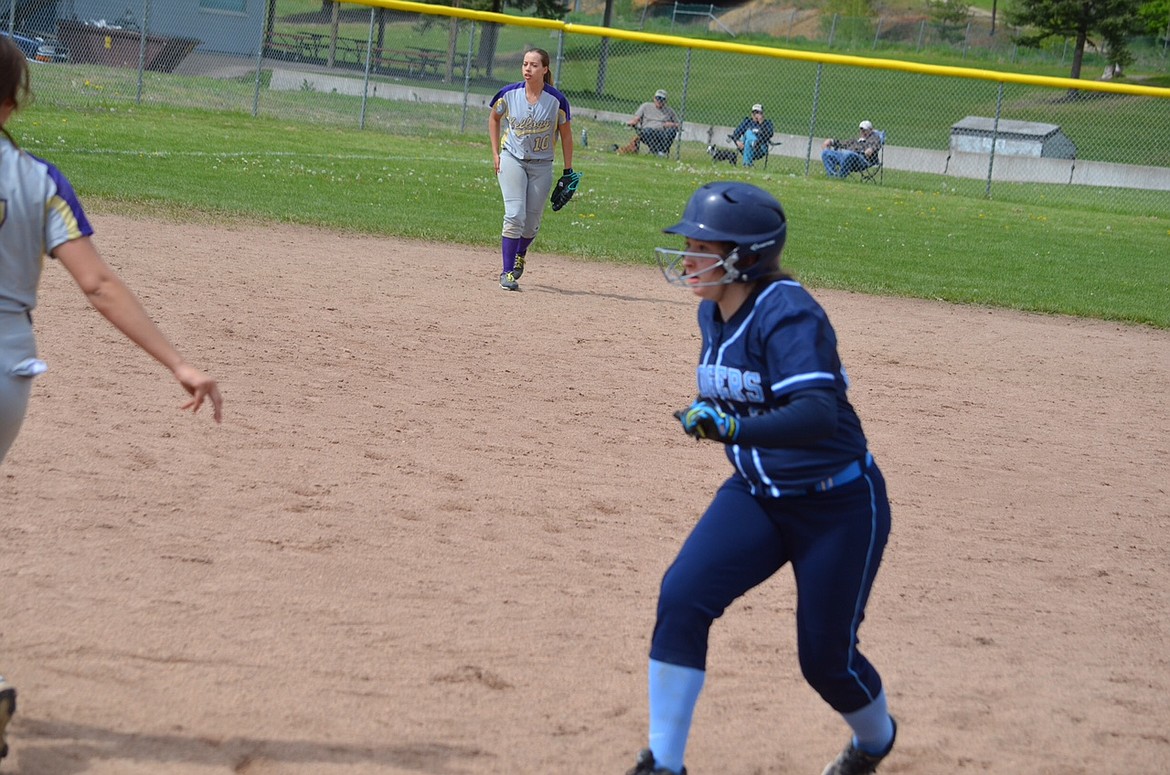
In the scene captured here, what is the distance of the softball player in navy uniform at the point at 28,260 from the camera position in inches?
123

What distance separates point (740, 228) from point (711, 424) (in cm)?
53

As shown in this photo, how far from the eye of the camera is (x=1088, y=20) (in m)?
46.1

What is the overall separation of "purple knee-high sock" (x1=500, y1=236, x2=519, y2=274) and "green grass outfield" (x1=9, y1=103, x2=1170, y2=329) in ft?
4.74

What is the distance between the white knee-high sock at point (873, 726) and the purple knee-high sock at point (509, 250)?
25.8 feet

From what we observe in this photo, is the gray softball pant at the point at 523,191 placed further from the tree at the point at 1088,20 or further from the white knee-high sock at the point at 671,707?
the tree at the point at 1088,20

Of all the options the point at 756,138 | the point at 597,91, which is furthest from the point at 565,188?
the point at 597,91

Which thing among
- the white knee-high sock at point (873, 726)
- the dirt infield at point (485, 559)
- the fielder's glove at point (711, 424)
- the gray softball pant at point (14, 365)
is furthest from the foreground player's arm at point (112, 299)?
the white knee-high sock at point (873, 726)

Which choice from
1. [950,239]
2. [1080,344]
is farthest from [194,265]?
[950,239]

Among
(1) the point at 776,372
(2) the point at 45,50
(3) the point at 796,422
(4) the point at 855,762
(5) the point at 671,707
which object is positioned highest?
(2) the point at 45,50

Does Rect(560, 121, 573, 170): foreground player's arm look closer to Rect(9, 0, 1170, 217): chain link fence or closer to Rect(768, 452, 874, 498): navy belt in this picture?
Rect(768, 452, 874, 498): navy belt

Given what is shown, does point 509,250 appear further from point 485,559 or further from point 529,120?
point 485,559

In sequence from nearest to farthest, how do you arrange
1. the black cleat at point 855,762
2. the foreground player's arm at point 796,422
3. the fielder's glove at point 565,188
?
the foreground player's arm at point 796,422, the black cleat at point 855,762, the fielder's glove at point 565,188

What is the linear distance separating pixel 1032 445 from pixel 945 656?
11.2 feet

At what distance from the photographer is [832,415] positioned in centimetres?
314
